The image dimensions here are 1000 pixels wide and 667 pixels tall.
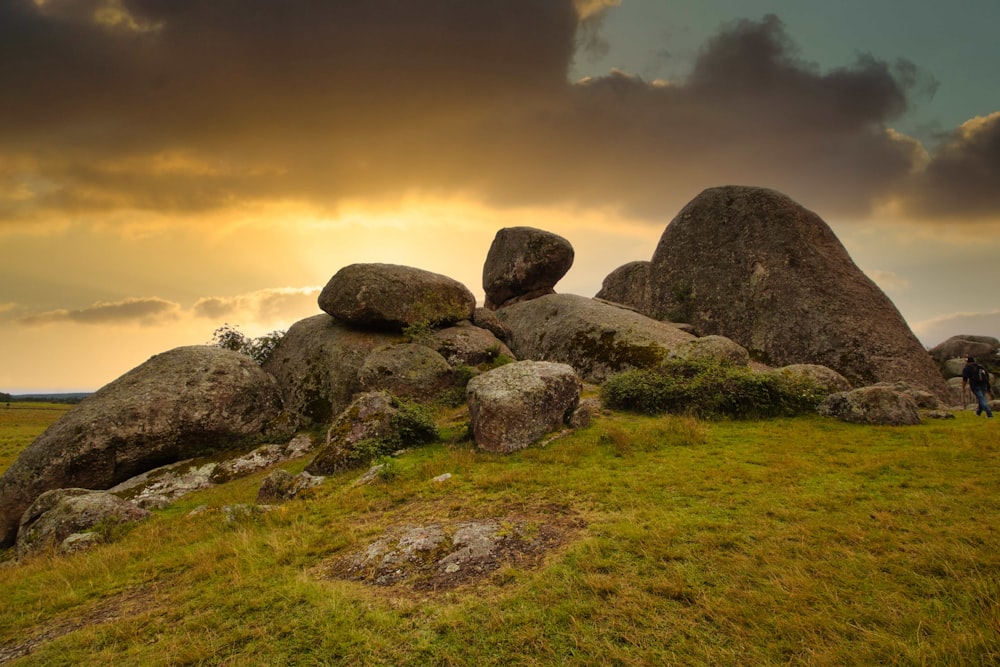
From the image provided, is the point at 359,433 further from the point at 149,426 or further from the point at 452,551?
the point at 149,426

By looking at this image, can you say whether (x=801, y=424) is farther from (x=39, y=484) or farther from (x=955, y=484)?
(x=39, y=484)

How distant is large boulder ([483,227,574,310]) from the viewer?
1532 inches

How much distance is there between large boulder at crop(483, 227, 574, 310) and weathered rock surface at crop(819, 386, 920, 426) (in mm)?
24988

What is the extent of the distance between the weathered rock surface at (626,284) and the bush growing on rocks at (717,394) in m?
20.2

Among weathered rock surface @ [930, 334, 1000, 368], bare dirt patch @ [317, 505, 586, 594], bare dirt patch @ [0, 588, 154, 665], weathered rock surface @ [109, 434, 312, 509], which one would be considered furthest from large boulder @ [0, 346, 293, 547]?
weathered rock surface @ [930, 334, 1000, 368]

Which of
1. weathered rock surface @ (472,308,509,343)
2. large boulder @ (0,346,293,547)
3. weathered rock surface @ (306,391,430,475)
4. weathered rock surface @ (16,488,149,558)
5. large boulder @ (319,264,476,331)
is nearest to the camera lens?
weathered rock surface @ (16,488,149,558)

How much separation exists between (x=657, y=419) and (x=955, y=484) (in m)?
8.40

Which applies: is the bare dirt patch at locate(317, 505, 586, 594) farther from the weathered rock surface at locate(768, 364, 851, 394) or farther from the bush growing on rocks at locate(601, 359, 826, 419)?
the weathered rock surface at locate(768, 364, 851, 394)

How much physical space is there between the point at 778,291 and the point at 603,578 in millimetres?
28688

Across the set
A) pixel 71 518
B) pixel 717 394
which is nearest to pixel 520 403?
pixel 717 394

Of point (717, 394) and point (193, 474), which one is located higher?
point (717, 394)

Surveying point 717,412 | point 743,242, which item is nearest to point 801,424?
point 717,412

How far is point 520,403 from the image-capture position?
15008mm

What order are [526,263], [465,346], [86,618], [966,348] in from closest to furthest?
1. [86,618]
2. [465,346]
3. [526,263]
4. [966,348]
